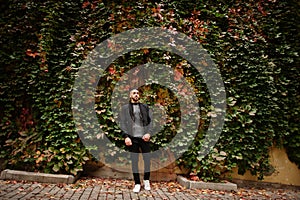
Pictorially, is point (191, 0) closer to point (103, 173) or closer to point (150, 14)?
point (150, 14)

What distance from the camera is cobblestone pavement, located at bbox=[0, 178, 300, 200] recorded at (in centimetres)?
361


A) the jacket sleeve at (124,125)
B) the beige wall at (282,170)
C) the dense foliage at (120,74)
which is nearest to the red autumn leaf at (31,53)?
the dense foliage at (120,74)

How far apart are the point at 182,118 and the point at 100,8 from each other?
8.98 ft

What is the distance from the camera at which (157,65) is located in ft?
15.7

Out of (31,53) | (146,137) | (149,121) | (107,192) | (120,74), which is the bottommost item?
(107,192)

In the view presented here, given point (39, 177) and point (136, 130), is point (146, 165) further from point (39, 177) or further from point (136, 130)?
point (39, 177)

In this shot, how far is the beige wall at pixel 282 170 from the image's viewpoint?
5293 millimetres

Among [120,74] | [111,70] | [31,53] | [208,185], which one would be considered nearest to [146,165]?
[208,185]

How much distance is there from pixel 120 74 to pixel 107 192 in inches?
84.1

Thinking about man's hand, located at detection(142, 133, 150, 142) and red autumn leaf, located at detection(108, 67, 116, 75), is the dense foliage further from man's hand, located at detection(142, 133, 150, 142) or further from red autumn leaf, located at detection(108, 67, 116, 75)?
man's hand, located at detection(142, 133, 150, 142)

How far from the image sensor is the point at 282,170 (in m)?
5.31

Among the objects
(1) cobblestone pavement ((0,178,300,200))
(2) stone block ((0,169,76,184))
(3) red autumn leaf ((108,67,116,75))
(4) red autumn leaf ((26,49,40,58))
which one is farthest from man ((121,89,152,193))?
(4) red autumn leaf ((26,49,40,58))

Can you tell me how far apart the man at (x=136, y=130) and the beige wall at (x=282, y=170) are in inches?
113

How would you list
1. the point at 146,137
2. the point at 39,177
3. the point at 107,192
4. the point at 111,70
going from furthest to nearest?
the point at 111,70 → the point at 39,177 → the point at 146,137 → the point at 107,192
